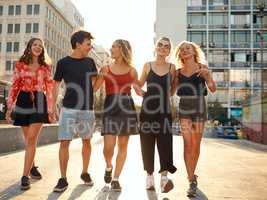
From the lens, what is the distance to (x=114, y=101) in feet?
16.5

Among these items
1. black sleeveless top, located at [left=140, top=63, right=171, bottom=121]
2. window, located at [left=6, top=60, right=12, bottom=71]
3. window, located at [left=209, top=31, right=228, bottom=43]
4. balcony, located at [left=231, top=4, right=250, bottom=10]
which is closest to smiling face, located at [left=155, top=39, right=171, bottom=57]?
black sleeveless top, located at [left=140, top=63, right=171, bottom=121]

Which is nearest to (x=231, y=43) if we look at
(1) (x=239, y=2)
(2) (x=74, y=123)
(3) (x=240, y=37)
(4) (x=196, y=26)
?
(3) (x=240, y=37)

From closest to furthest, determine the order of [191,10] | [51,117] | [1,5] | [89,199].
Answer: [89,199] < [51,117] < [191,10] < [1,5]

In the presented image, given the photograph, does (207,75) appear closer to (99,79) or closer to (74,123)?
(99,79)

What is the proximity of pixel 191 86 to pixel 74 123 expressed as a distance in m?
1.54

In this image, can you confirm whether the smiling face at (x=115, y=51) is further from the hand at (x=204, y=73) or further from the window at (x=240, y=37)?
the window at (x=240, y=37)

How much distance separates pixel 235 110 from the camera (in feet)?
193

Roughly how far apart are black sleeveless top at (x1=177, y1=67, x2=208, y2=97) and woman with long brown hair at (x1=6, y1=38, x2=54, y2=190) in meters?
1.67

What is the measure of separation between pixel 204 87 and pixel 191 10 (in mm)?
60776

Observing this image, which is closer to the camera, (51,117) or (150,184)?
(150,184)

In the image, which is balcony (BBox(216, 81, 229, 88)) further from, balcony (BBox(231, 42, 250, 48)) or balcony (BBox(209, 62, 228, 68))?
balcony (BBox(231, 42, 250, 48))

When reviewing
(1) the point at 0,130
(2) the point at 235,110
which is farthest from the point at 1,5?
(1) the point at 0,130

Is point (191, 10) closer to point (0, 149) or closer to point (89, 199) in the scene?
point (0, 149)

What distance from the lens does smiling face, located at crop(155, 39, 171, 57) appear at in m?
5.31
